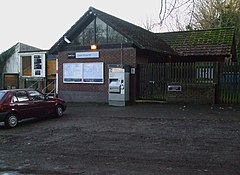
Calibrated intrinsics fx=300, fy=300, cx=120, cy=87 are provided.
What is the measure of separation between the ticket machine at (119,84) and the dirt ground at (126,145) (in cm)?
301

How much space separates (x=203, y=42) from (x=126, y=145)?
16466mm

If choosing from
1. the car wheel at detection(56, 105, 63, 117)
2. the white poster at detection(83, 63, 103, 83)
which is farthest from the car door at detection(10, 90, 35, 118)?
the white poster at detection(83, 63, 103, 83)

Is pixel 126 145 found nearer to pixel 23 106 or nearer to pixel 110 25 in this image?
pixel 23 106

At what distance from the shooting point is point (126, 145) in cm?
805

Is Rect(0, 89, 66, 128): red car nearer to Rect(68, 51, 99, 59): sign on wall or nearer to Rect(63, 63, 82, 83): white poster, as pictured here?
Rect(68, 51, 99, 59): sign on wall

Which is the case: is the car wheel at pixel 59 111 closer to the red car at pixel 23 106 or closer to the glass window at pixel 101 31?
the red car at pixel 23 106

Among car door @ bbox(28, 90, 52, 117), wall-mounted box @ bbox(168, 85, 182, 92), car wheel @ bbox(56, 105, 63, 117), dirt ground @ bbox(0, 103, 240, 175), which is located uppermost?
wall-mounted box @ bbox(168, 85, 182, 92)

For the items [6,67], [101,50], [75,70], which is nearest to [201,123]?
[101,50]

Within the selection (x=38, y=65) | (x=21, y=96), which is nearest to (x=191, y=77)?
(x=21, y=96)

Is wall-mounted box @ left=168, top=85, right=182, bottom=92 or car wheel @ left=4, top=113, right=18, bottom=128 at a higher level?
wall-mounted box @ left=168, top=85, right=182, bottom=92

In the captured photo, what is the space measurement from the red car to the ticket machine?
403cm

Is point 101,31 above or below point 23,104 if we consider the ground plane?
above

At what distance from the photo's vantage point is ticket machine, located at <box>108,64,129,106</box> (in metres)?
16.6

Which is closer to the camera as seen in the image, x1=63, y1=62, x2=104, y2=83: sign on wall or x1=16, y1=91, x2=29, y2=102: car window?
x1=16, y1=91, x2=29, y2=102: car window
